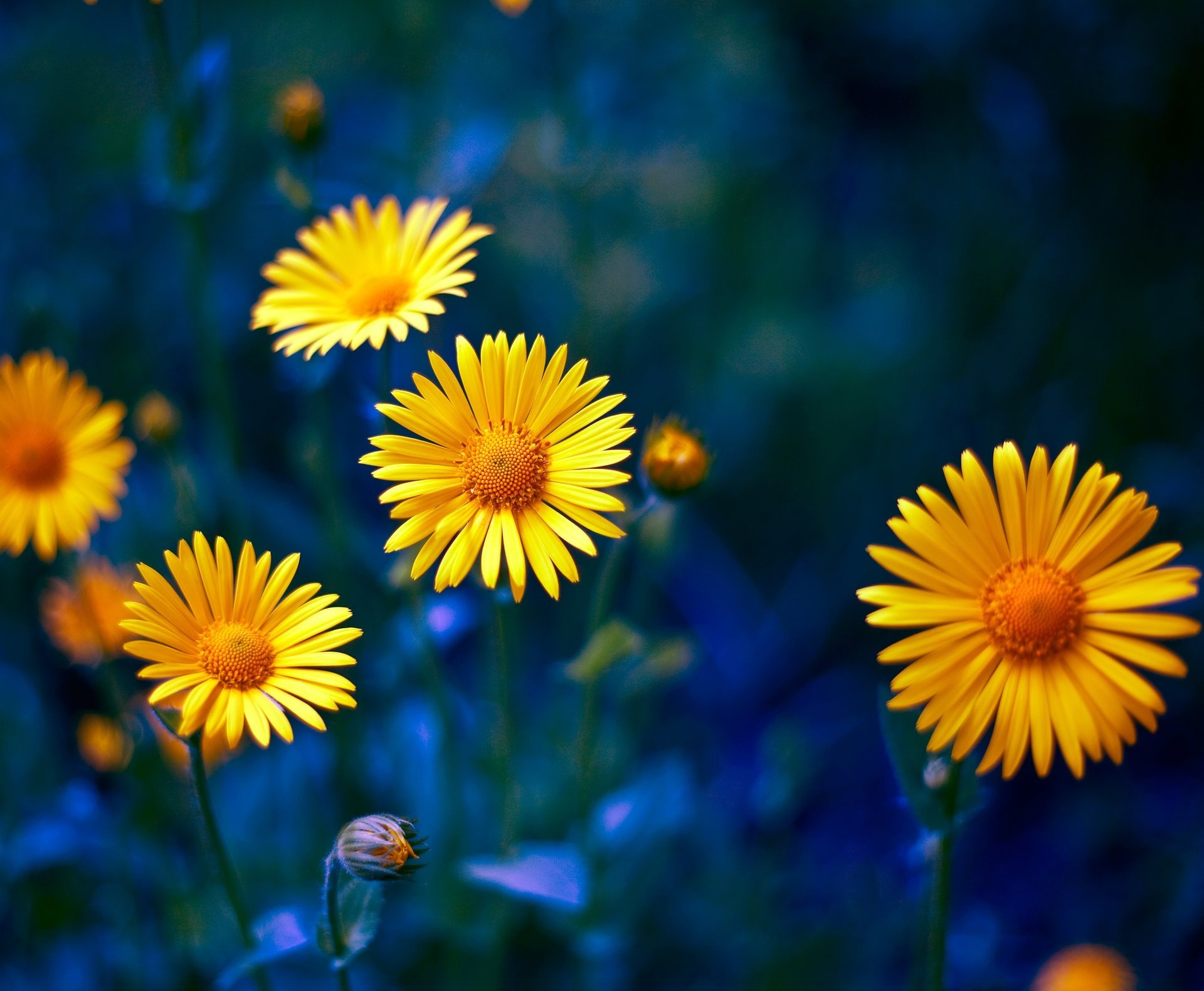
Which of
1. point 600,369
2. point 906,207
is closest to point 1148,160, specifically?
point 906,207

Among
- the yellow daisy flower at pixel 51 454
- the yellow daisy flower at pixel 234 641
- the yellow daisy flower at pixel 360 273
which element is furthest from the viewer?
the yellow daisy flower at pixel 51 454

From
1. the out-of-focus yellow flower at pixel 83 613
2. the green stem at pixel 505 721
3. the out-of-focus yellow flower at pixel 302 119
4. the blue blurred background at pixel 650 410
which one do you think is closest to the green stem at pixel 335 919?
the blue blurred background at pixel 650 410

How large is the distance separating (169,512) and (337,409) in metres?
0.65

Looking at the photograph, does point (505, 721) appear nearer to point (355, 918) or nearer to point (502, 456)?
point (355, 918)

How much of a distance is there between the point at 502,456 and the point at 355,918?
63 centimetres

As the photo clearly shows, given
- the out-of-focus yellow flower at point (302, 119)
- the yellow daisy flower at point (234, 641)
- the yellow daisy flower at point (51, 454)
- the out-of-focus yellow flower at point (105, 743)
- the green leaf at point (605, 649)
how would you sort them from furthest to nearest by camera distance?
the out-of-focus yellow flower at point (105, 743), the out-of-focus yellow flower at point (302, 119), the yellow daisy flower at point (51, 454), the green leaf at point (605, 649), the yellow daisy flower at point (234, 641)

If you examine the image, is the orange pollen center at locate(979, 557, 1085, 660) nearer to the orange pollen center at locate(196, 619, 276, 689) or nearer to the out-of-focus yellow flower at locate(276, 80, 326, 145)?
the orange pollen center at locate(196, 619, 276, 689)

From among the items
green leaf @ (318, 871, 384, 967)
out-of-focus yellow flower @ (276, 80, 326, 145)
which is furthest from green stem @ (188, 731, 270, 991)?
out-of-focus yellow flower @ (276, 80, 326, 145)

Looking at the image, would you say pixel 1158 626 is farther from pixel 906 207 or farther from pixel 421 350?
pixel 906 207

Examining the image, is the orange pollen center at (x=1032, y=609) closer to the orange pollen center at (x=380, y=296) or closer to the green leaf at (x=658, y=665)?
the green leaf at (x=658, y=665)

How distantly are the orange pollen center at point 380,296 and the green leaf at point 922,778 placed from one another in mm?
825

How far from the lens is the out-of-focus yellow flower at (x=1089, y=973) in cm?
182

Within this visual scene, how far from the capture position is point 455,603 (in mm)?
2035

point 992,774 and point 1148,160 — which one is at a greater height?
point 1148,160
